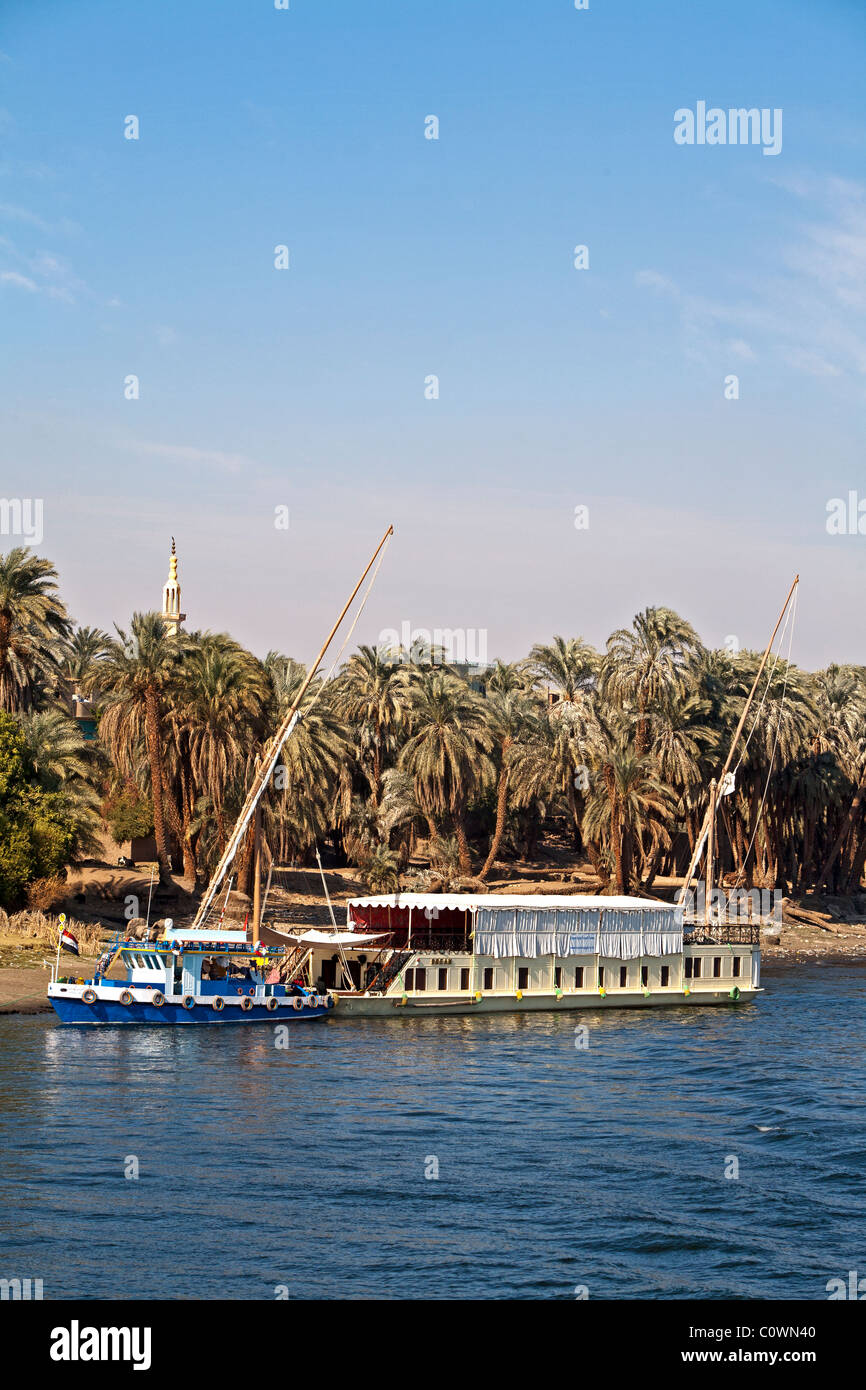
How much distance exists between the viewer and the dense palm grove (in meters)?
74.9

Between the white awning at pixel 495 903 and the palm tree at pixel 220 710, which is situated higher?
the palm tree at pixel 220 710

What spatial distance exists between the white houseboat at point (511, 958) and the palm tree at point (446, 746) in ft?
76.5

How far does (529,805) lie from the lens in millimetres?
107000

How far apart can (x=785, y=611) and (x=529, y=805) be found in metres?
28.0

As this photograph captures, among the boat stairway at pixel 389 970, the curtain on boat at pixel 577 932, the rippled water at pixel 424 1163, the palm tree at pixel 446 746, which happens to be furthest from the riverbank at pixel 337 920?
the curtain on boat at pixel 577 932

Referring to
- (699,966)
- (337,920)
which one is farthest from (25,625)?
(699,966)

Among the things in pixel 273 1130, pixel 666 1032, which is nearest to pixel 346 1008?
pixel 666 1032

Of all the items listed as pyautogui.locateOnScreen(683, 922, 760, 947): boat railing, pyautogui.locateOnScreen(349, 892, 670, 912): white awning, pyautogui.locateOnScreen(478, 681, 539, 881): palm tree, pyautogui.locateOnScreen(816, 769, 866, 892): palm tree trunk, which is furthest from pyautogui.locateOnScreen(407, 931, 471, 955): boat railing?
pyautogui.locateOnScreen(816, 769, 866, 892): palm tree trunk

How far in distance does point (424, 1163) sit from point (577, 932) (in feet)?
98.7

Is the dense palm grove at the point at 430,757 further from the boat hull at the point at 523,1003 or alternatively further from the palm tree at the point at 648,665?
the boat hull at the point at 523,1003

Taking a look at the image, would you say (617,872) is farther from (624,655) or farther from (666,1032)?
(666,1032)

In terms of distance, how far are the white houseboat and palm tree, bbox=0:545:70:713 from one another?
22554mm

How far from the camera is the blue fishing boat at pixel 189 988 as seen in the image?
53.8 m

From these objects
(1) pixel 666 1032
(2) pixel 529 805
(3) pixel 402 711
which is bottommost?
(1) pixel 666 1032
